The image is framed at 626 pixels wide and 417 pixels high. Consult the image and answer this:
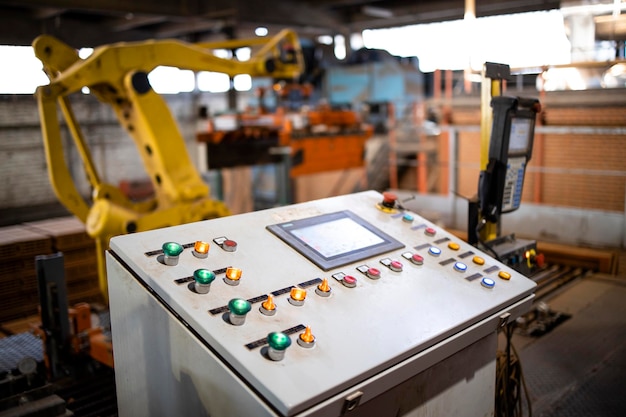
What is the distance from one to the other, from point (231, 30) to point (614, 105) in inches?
243

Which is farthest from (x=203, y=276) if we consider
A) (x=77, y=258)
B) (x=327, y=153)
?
(x=327, y=153)

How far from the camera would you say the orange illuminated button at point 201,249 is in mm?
1739

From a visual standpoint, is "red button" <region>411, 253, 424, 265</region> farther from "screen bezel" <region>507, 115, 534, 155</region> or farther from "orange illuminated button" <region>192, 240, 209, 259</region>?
"screen bezel" <region>507, 115, 534, 155</region>

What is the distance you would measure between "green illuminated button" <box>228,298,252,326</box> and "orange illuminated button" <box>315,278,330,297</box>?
281 mm

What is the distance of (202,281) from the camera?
5.18 ft

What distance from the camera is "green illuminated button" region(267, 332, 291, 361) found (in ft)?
4.62

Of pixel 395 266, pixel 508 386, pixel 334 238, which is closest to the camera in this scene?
pixel 395 266

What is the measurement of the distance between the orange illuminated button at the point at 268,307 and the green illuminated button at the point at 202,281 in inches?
6.5

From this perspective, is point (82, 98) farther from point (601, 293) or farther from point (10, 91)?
point (601, 293)

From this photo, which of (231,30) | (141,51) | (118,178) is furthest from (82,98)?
(141,51)

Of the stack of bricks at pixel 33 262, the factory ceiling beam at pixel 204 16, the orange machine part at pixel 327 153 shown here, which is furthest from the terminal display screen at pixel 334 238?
the factory ceiling beam at pixel 204 16

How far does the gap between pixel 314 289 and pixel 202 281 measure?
36 centimetres

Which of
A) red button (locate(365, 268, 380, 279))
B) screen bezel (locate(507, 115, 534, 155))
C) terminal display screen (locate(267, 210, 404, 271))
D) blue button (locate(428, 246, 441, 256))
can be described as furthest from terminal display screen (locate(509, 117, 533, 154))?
red button (locate(365, 268, 380, 279))

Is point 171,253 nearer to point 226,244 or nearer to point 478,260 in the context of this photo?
point 226,244
